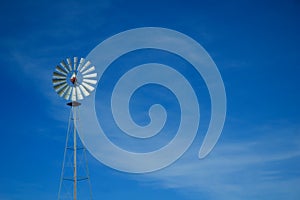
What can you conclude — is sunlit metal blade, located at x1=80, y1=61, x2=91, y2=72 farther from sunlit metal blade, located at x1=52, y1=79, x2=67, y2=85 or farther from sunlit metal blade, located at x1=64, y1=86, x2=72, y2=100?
sunlit metal blade, located at x1=64, y1=86, x2=72, y2=100

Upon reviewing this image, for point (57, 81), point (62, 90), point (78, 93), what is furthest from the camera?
point (78, 93)

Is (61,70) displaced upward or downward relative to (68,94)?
upward

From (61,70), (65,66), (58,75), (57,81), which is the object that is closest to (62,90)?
(57,81)

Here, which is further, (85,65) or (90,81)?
(90,81)

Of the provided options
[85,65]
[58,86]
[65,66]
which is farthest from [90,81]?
[58,86]

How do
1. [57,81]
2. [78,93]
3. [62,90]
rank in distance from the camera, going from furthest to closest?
1. [78,93]
2. [62,90]
3. [57,81]

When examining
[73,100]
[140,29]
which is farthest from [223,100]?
[73,100]

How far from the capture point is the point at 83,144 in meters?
28.2

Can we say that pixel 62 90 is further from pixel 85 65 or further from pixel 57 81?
pixel 85 65

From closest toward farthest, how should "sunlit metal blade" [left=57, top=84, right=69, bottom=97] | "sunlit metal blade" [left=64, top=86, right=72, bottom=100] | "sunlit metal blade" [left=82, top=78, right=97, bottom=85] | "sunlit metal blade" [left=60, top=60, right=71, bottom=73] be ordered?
"sunlit metal blade" [left=60, top=60, right=71, bottom=73], "sunlit metal blade" [left=57, top=84, right=69, bottom=97], "sunlit metal blade" [left=64, top=86, right=72, bottom=100], "sunlit metal blade" [left=82, top=78, right=97, bottom=85]

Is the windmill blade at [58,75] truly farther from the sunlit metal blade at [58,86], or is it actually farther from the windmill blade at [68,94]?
the windmill blade at [68,94]

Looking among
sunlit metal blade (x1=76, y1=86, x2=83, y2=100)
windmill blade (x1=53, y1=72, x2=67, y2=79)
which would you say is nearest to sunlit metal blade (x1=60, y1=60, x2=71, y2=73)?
windmill blade (x1=53, y1=72, x2=67, y2=79)

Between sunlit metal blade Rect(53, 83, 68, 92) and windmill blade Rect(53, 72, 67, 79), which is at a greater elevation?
windmill blade Rect(53, 72, 67, 79)

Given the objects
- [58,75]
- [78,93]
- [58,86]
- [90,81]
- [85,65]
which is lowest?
[78,93]
